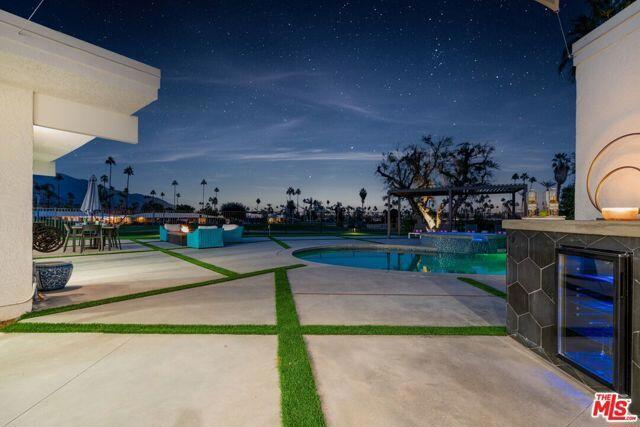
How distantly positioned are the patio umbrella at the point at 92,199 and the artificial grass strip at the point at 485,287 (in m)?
14.0

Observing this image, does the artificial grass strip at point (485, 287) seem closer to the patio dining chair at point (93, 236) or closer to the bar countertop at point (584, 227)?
the bar countertop at point (584, 227)

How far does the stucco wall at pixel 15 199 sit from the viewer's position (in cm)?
362

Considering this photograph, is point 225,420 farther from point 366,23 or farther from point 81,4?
point 366,23

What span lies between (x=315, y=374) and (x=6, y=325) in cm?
378

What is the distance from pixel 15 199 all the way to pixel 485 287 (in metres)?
7.21

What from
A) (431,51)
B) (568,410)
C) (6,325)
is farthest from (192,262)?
(431,51)

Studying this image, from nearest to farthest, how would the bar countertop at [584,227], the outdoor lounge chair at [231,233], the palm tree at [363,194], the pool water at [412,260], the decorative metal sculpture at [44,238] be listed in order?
the bar countertop at [584,227] < the decorative metal sculpture at [44,238] < the pool water at [412,260] < the outdoor lounge chair at [231,233] < the palm tree at [363,194]

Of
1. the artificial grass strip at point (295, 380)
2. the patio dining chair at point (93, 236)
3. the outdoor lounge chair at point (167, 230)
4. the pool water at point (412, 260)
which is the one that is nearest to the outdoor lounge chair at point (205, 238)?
the outdoor lounge chair at point (167, 230)

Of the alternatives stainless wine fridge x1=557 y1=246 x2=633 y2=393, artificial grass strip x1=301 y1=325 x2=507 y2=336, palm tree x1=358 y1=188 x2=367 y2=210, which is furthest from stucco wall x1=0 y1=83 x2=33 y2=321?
palm tree x1=358 y1=188 x2=367 y2=210

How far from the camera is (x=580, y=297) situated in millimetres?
2396

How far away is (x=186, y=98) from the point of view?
1755 cm

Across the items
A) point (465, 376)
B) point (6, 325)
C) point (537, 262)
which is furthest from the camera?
point (6, 325)

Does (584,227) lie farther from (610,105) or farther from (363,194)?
→ (363,194)

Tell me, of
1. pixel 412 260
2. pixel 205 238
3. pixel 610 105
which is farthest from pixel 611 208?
pixel 205 238
